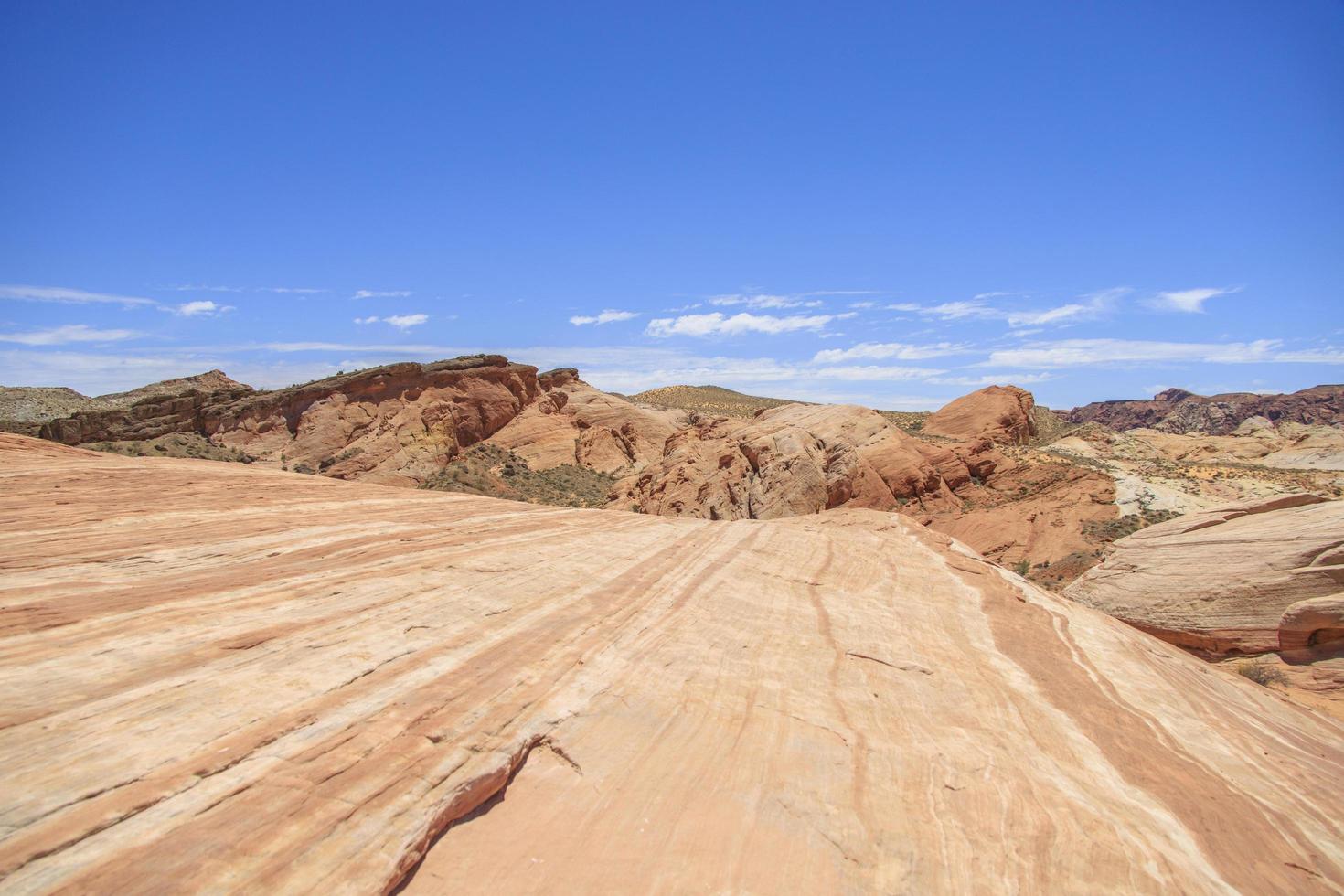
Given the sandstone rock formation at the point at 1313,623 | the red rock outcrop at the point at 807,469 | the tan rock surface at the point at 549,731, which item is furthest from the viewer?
the red rock outcrop at the point at 807,469

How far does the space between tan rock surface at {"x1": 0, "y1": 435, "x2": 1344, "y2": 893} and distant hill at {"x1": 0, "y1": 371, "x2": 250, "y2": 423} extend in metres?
51.4

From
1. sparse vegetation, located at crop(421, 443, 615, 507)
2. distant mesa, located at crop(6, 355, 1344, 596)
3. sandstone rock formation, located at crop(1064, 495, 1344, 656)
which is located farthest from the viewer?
sparse vegetation, located at crop(421, 443, 615, 507)

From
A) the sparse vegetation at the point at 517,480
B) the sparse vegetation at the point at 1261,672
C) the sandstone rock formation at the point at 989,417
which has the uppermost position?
the sandstone rock formation at the point at 989,417

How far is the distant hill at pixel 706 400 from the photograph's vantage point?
78375 mm

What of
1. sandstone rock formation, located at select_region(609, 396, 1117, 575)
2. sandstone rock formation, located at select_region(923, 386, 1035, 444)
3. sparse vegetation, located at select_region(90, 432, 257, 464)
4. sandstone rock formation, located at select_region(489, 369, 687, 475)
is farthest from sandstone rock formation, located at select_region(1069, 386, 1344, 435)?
sparse vegetation, located at select_region(90, 432, 257, 464)

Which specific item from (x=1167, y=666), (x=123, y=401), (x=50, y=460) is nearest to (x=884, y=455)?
(x=1167, y=666)

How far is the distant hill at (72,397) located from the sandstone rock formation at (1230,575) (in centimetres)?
5408

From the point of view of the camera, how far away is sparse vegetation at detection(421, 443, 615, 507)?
34.9 meters

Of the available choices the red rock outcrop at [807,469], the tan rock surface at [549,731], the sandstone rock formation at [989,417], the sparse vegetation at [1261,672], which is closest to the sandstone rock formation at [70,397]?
the red rock outcrop at [807,469]

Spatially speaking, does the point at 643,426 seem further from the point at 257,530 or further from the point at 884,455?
the point at 257,530

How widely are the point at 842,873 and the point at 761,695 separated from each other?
1.73 meters

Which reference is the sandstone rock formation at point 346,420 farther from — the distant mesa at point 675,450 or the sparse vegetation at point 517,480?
the sparse vegetation at point 517,480

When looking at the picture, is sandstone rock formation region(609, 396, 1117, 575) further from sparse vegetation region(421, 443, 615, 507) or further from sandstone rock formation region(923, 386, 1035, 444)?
sparse vegetation region(421, 443, 615, 507)

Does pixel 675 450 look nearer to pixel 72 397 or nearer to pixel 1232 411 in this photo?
pixel 72 397
